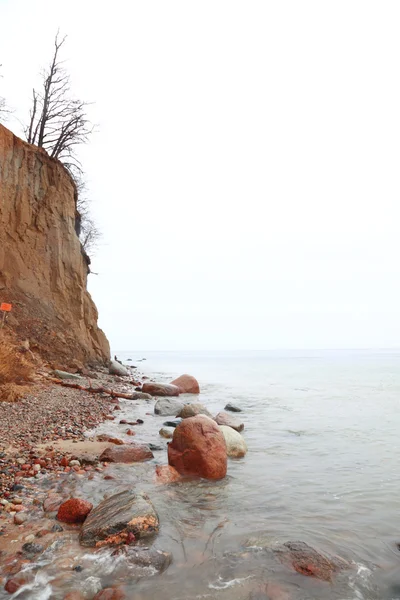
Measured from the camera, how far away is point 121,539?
3.24 meters

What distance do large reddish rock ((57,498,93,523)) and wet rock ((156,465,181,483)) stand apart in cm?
153

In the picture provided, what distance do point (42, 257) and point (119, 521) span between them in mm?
12780

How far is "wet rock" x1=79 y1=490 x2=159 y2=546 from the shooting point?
3.22 meters

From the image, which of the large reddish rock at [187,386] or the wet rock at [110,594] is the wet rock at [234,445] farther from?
the large reddish rock at [187,386]

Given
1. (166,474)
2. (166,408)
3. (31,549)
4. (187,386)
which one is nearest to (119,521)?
(31,549)

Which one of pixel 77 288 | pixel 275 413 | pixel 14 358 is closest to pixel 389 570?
pixel 14 358

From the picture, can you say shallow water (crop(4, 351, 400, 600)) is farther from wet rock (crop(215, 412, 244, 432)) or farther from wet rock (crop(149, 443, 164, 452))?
wet rock (crop(215, 412, 244, 432))

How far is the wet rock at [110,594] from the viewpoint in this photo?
2.55 meters

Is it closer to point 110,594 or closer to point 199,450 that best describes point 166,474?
point 199,450

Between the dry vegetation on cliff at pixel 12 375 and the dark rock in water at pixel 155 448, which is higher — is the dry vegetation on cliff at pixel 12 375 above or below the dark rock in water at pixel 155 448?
above

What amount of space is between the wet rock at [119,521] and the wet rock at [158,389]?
10.6 meters

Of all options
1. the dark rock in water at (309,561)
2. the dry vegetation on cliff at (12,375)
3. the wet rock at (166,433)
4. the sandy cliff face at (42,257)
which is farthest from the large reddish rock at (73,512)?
the sandy cliff face at (42,257)

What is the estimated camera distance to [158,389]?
14.6 m

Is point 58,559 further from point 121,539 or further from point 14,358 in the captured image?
point 14,358
